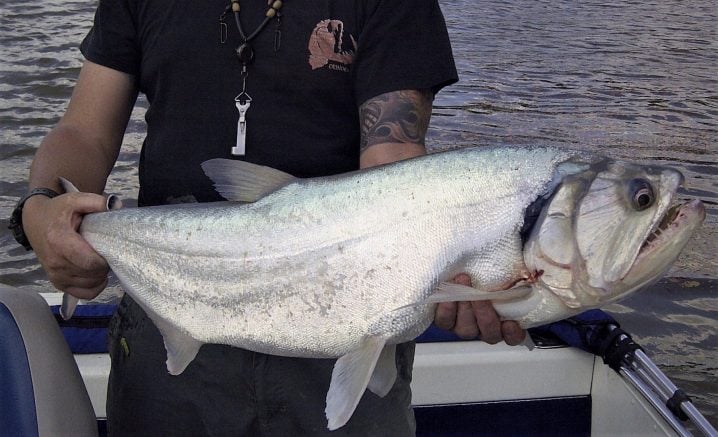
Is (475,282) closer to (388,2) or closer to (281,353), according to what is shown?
(281,353)

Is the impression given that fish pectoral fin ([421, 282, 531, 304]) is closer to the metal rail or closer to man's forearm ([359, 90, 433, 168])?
man's forearm ([359, 90, 433, 168])

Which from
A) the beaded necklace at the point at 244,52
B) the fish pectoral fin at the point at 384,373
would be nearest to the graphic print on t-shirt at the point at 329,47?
the beaded necklace at the point at 244,52

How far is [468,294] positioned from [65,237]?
1.18 meters

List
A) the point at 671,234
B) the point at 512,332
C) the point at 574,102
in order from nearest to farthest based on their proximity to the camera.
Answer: the point at 671,234 → the point at 512,332 → the point at 574,102

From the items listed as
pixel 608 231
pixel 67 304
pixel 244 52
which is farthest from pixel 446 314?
pixel 67 304

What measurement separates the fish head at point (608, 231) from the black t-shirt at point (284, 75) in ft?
2.19

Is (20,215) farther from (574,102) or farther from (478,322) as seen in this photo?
(574,102)

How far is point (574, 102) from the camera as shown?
395 inches

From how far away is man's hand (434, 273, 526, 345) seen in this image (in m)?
2.04

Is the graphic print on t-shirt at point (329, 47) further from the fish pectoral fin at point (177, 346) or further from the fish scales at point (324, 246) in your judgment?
the fish pectoral fin at point (177, 346)

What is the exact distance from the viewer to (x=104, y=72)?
2619 millimetres

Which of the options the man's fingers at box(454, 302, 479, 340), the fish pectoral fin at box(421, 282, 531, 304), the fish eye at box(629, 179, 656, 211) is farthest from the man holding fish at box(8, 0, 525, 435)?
the fish eye at box(629, 179, 656, 211)

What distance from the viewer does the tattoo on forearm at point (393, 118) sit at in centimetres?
235

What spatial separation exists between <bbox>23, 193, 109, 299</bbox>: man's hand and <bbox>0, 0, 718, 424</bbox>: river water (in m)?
3.68
